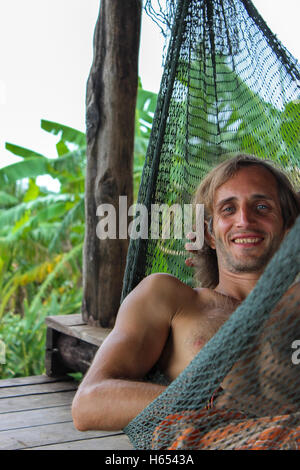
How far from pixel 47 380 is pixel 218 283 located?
101cm

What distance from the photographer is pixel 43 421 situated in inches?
65.1

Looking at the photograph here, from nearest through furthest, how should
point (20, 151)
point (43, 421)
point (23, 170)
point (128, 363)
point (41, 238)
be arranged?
1. point (128, 363)
2. point (43, 421)
3. point (23, 170)
4. point (20, 151)
5. point (41, 238)

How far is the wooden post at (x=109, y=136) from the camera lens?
81.2 inches

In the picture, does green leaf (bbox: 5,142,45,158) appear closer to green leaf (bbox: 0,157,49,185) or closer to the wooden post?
green leaf (bbox: 0,157,49,185)

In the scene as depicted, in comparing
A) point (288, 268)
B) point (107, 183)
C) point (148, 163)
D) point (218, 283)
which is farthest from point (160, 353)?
point (107, 183)

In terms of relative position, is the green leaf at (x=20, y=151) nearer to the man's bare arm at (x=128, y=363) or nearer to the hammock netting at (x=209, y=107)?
the hammock netting at (x=209, y=107)

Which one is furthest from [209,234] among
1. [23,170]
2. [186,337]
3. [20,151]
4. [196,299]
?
[20,151]

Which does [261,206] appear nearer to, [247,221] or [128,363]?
[247,221]

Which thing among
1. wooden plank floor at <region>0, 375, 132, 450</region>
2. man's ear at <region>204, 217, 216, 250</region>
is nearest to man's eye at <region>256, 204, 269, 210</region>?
man's ear at <region>204, 217, 216, 250</region>

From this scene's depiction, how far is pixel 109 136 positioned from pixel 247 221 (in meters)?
0.94

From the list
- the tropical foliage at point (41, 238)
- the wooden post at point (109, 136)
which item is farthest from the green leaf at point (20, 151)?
the wooden post at point (109, 136)

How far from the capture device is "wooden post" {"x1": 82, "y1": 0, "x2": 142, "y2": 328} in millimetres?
2062
